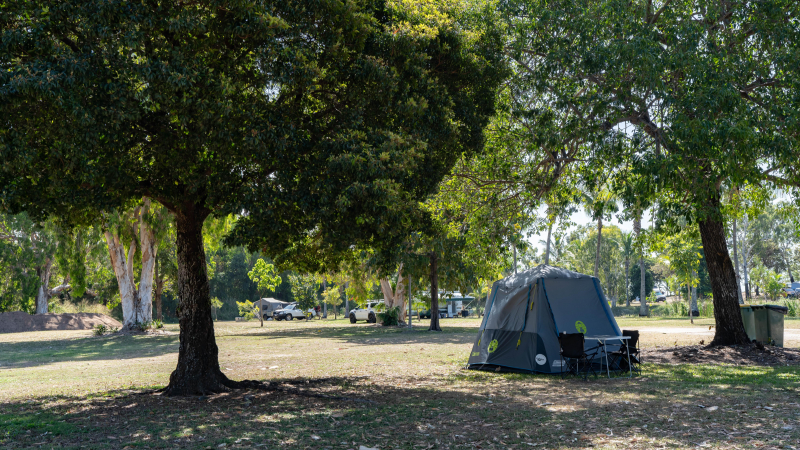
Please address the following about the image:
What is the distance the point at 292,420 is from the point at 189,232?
391 centimetres

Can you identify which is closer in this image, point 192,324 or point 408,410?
point 408,410

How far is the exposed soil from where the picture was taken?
42.4 ft

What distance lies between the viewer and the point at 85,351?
19.9m

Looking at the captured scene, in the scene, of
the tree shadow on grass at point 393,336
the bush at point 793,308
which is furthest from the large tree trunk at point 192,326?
the bush at point 793,308

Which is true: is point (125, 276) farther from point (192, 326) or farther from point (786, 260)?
point (786, 260)

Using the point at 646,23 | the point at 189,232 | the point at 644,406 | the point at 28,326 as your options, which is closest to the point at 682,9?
the point at 646,23

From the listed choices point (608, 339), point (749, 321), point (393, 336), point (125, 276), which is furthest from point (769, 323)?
point (125, 276)

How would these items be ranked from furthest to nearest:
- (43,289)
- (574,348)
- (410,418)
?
(43,289), (574,348), (410,418)

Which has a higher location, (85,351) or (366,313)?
(366,313)

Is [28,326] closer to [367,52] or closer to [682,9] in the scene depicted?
[367,52]

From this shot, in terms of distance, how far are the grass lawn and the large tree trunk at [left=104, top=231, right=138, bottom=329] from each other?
570 inches

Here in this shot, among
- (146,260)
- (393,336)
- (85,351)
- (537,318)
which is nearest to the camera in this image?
(537,318)

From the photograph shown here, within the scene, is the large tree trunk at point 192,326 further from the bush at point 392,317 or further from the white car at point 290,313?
the white car at point 290,313

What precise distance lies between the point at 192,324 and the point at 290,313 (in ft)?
157
